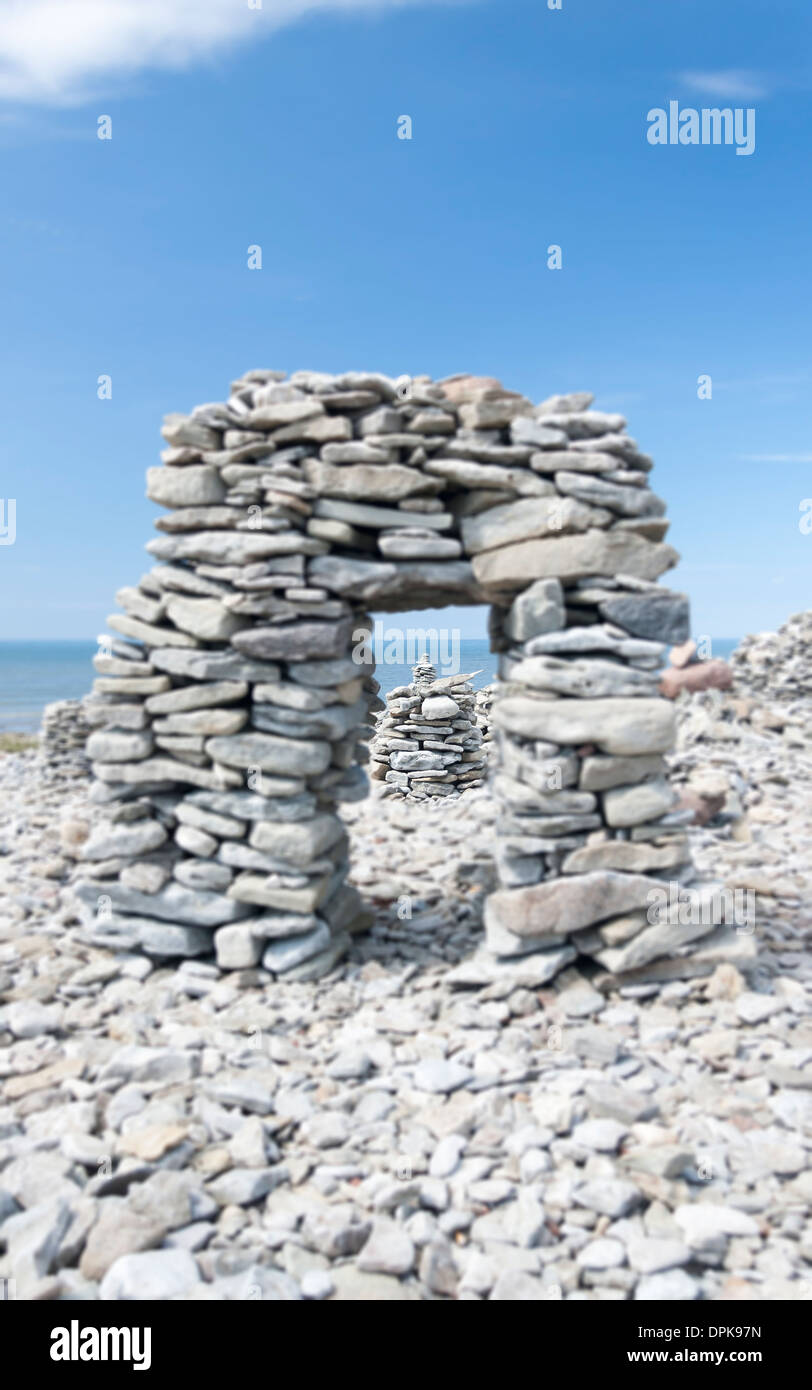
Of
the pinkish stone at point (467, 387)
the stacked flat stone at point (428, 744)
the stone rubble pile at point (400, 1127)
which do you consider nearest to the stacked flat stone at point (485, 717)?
the stacked flat stone at point (428, 744)

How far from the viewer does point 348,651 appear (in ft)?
20.3

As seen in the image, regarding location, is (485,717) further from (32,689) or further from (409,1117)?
(32,689)

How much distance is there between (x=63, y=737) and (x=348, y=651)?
11.0m

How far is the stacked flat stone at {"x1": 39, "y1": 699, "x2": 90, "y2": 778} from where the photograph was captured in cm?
1526

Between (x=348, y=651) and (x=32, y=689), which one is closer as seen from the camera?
(x=348, y=651)

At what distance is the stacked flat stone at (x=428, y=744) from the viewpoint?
555 inches

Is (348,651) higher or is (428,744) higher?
(348,651)

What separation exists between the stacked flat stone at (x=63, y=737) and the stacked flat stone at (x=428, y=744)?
216 inches

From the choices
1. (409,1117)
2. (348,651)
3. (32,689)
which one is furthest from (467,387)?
(32,689)

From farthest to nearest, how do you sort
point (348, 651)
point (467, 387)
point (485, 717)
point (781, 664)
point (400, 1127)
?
point (485, 717) → point (781, 664) → point (348, 651) → point (467, 387) → point (400, 1127)

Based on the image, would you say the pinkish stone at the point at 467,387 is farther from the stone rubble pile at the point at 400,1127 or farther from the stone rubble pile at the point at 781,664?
the stone rubble pile at the point at 781,664

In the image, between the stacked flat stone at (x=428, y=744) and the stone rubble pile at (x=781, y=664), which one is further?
the stone rubble pile at (x=781, y=664)

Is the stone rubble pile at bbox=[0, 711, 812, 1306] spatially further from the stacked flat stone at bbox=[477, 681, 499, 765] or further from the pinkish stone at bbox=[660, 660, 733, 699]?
the stacked flat stone at bbox=[477, 681, 499, 765]

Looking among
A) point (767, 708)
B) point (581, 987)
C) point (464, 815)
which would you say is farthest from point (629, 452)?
point (767, 708)
